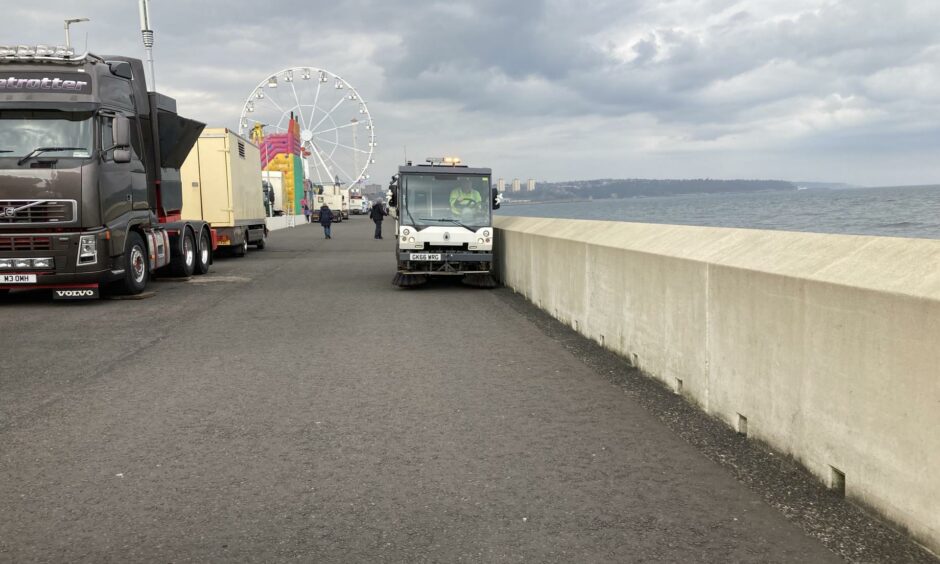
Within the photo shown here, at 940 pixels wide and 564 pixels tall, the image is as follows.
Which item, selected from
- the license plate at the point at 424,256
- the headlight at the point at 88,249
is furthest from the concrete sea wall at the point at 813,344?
the headlight at the point at 88,249

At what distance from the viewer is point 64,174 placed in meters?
11.5

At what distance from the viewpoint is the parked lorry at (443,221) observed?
14422 mm

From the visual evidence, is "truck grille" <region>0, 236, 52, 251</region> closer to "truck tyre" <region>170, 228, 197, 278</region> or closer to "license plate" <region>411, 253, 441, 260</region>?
"truck tyre" <region>170, 228, 197, 278</region>

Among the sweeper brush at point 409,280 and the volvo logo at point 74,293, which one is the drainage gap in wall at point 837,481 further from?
the volvo logo at point 74,293

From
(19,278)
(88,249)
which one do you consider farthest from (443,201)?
(19,278)

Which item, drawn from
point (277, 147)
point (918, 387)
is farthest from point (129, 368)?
point (277, 147)

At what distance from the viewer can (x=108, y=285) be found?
13047mm

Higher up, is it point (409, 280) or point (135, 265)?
point (135, 265)

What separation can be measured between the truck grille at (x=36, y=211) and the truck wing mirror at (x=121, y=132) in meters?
1.23

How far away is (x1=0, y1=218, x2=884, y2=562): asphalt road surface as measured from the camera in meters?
3.38

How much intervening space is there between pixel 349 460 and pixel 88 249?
927 cm

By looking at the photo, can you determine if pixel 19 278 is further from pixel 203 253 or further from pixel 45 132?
pixel 203 253

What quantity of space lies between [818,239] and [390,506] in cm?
307

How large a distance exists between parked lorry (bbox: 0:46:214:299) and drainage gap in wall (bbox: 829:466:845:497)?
1132 cm
